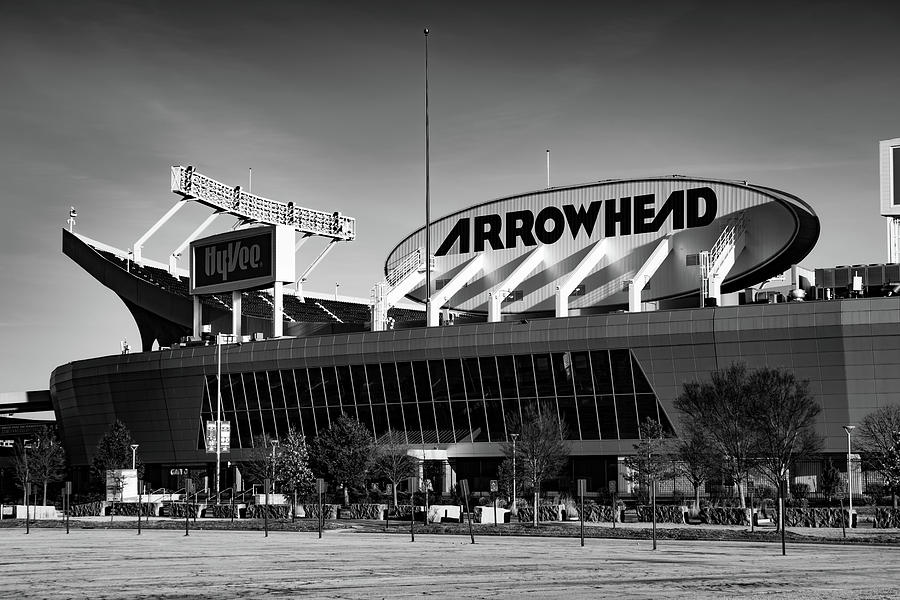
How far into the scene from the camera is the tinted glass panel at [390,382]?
92.9 m

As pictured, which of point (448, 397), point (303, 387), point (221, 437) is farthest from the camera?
point (303, 387)

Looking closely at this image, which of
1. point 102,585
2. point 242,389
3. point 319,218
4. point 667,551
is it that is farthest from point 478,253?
point 102,585

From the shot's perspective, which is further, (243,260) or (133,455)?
(133,455)

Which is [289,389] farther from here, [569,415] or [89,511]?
[569,415]

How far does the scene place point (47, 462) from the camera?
108 metres

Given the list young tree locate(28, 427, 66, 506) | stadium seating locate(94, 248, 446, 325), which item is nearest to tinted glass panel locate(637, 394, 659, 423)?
stadium seating locate(94, 248, 446, 325)

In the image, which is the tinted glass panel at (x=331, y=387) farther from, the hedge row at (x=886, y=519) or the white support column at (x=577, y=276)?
the hedge row at (x=886, y=519)

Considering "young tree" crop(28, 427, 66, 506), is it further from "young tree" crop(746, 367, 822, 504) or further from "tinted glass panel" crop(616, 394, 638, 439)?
"young tree" crop(746, 367, 822, 504)

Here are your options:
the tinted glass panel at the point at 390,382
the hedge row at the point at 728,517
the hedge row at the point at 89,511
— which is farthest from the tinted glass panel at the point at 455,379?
the hedge row at the point at 728,517

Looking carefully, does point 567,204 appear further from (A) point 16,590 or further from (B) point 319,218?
(A) point 16,590

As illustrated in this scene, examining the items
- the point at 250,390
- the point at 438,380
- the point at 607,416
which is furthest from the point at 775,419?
the point at 250,390

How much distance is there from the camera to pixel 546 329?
282 feet

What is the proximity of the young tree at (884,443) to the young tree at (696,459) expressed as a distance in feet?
31.0

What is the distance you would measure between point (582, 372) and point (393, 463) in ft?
49.1
